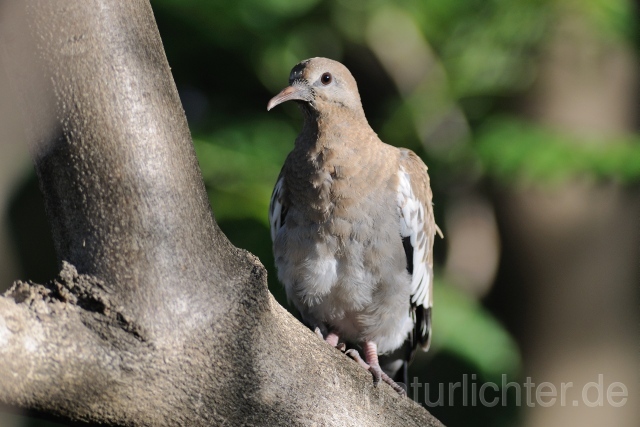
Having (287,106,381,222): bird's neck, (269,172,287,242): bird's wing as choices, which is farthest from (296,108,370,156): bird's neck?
(269,172,287,242): bird's wing

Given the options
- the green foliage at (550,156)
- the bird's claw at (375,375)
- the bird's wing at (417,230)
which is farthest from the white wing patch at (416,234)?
the green foliage at (550,156)

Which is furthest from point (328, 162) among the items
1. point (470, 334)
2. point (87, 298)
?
point (470, 334)

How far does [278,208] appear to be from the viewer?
3.01 metres

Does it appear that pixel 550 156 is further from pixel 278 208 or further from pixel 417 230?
pixel 278 208

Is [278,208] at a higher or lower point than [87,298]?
higher

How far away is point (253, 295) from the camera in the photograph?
1.66m

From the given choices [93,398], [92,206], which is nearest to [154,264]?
[92,206]

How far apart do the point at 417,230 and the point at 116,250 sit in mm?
1690

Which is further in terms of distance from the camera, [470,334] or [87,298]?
[470,334]

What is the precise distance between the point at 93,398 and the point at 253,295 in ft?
1.32

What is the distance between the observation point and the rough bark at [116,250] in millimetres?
1384

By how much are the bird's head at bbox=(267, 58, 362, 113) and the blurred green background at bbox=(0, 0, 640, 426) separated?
1206 mm

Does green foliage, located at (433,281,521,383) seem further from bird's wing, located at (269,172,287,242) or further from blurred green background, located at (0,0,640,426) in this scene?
bird's wing, located at (269,172,287,242)

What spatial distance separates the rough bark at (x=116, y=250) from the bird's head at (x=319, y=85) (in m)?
1.31
